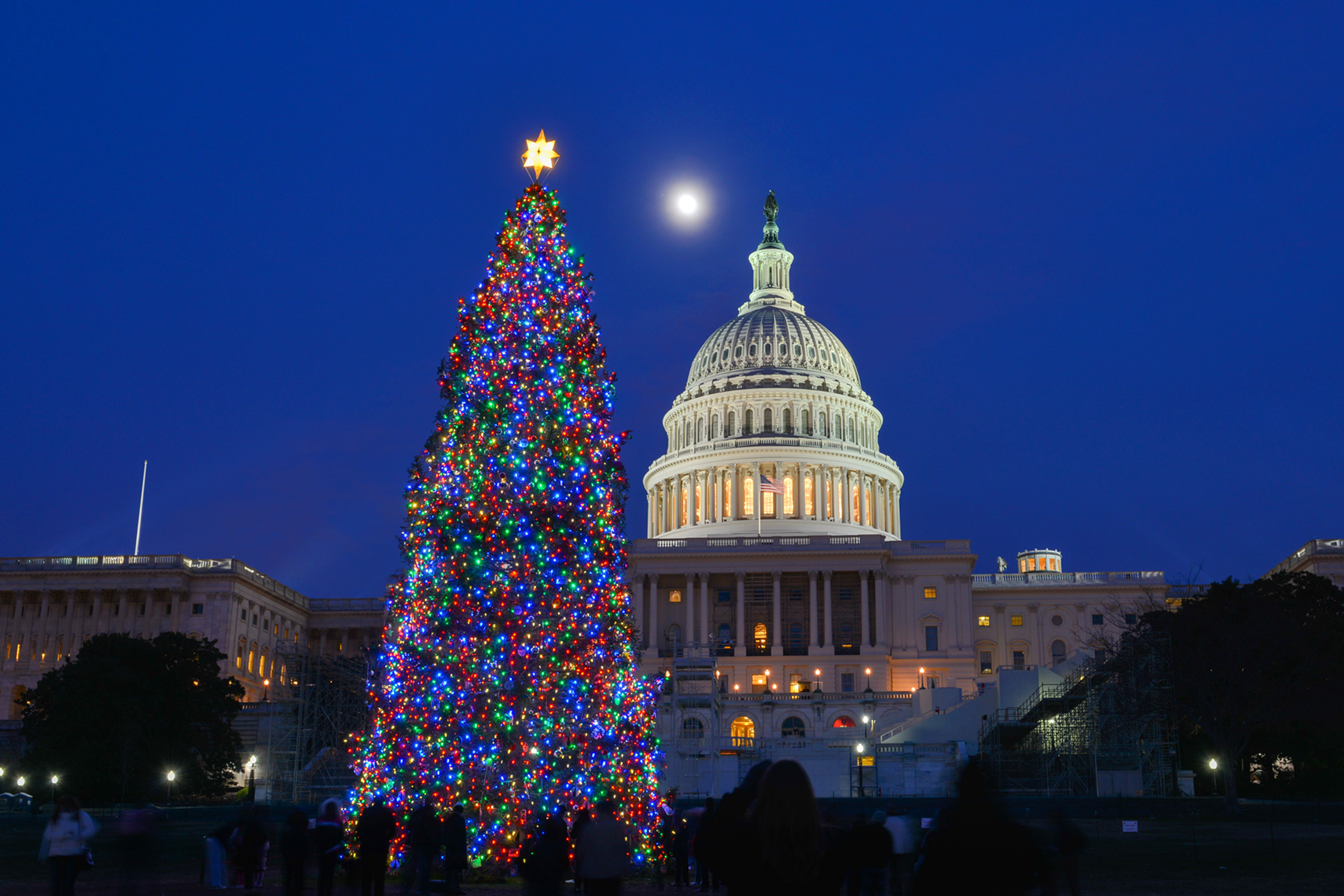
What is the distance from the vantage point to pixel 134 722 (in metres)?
72.9

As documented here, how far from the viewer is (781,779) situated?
30.2 ft

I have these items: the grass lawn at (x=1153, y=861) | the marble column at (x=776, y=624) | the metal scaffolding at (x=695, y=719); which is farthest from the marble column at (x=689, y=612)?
the grass lawn at (x=1153, y=861)

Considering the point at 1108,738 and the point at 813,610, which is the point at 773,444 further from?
the point at 1108,738

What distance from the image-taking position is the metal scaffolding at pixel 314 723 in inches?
2955

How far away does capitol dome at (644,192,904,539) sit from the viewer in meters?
129

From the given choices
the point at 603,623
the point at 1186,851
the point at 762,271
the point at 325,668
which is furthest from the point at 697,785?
the point at 762,271

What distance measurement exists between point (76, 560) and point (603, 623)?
10452 centimetres

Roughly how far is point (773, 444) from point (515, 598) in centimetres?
10389

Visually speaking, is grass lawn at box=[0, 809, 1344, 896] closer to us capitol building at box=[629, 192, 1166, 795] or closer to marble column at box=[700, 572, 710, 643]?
us capitol building at box=[629, 192, 1166, 795]

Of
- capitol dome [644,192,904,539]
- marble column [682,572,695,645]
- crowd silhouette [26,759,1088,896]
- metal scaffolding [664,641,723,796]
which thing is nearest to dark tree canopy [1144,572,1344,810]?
metal scaffolding [664,641,723,796]

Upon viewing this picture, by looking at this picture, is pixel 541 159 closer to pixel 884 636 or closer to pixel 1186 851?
pixel 1186 851

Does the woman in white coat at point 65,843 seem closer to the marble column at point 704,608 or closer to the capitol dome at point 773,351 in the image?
the marble column at point 704,608

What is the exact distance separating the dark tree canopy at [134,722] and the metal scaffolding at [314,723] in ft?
11.0

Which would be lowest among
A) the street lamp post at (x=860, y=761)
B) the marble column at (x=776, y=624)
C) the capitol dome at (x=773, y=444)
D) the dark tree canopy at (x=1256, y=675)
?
the street lamp post at (x=860, y=761)
